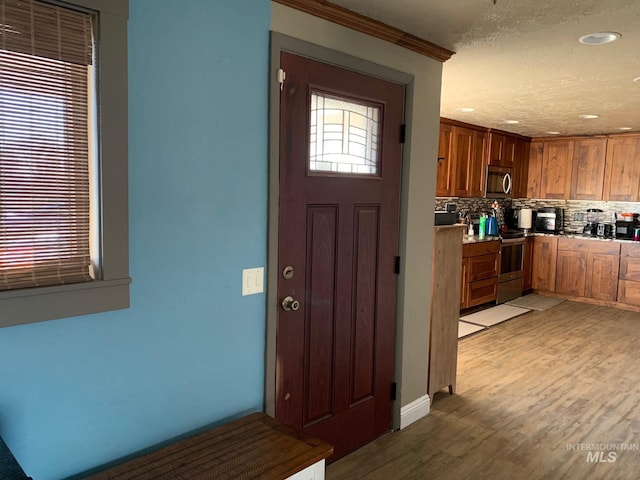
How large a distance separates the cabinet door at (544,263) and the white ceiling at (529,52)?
7.33ft

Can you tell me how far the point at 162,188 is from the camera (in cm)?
176

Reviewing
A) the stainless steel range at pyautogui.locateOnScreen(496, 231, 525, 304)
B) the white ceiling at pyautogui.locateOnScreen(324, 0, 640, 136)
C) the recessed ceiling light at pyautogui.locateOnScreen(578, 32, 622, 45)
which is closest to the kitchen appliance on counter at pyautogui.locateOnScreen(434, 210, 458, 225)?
the white ceiling at pyautogui.locateOnScreen(324, 0, 640, 136)

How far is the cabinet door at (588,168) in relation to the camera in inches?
261

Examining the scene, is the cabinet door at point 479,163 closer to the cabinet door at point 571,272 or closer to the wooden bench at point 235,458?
the cabinet door at point 571,272

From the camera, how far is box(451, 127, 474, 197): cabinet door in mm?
5828

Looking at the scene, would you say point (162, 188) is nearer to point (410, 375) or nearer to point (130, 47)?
point (130, 47)

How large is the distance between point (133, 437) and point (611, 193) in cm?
678

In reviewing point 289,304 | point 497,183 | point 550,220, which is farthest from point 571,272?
point 289,304

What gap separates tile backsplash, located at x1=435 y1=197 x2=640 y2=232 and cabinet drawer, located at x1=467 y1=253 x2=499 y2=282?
0.82 m

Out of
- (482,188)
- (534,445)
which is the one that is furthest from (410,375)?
(482,188)

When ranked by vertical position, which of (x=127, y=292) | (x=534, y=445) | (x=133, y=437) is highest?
(x=127, y=292)

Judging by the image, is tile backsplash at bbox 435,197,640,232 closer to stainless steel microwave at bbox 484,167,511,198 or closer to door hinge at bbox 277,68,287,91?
stainless steel microwave at bbox 484,167,511,198

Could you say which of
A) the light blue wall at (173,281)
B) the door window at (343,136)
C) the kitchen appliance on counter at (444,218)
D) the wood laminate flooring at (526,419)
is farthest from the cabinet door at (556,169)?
the light blue wall at (173,281)

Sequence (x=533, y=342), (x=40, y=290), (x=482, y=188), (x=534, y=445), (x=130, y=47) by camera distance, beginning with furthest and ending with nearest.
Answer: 1. (x=482, y=188)
2. (x=533, y=342)
3. (x=534, y=445)
4. (x=130, y=47)
5. (x=40, y=290)
